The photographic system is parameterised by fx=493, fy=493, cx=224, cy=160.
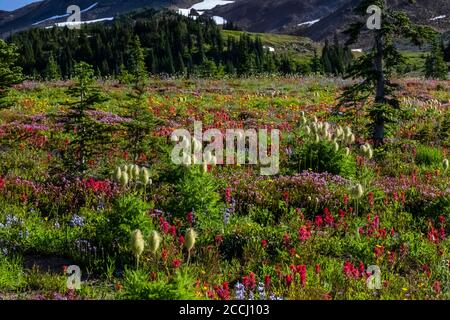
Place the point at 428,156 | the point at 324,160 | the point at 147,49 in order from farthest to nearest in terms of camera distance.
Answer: the point at 147,49, the point at 428,156, the point at 324,160

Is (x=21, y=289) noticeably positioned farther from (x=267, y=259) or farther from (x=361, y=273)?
(x=361, y=273)

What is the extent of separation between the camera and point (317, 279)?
496 centimetres

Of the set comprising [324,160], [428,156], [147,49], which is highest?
[147,49]

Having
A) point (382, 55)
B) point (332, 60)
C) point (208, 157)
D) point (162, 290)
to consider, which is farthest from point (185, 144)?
point (332, 60)

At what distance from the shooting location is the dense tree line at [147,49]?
101 metres

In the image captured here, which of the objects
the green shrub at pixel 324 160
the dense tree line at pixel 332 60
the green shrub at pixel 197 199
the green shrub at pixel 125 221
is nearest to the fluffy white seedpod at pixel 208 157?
the green shrub at pixel 197 199

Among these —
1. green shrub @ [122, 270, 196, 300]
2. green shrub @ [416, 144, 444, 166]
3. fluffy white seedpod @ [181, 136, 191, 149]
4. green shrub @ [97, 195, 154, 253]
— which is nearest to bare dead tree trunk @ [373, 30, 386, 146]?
green shrub @ [416, 144, 444, 166]

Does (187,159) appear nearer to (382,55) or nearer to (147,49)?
(382,55)

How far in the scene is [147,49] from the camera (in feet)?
348

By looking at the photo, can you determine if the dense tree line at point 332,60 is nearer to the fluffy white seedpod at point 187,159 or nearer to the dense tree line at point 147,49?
the dense tree line at point 147,49

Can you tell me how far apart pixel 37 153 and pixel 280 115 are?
29.6 ft

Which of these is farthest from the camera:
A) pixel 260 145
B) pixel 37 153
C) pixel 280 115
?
pixel 280 115

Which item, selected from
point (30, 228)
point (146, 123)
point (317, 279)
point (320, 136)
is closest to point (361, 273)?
point (317, 279)

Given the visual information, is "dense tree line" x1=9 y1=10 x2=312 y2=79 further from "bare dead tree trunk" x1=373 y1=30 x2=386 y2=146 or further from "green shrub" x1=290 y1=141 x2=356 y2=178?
"green shrub" x1=290 y1=141 x2=356 y2=178
